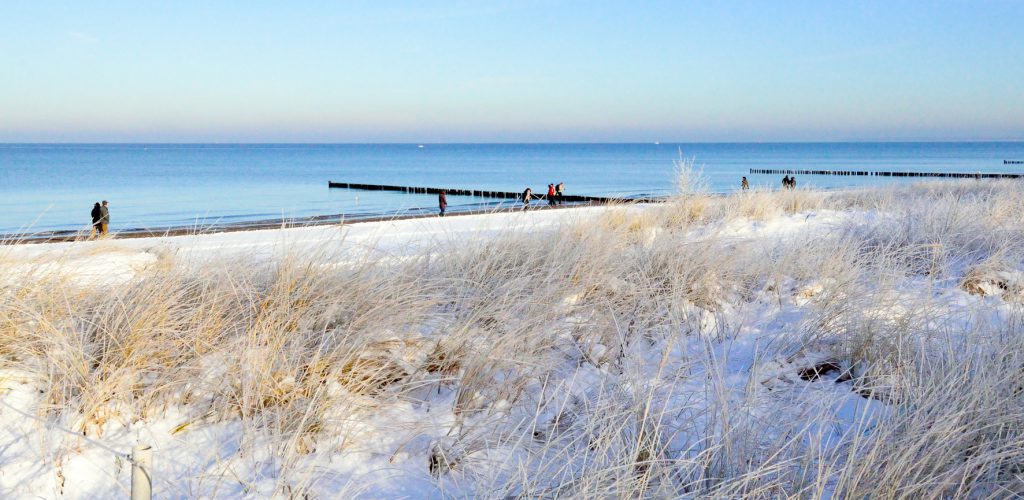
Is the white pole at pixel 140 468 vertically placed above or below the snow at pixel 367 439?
above

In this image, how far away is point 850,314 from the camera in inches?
161

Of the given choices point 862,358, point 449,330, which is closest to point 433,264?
point 449,330

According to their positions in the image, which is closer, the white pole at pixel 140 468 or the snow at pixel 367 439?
the white pole at pixel 140 468

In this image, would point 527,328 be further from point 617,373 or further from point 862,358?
point 862,358

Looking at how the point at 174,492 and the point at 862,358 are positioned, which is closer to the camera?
the point at 174,492

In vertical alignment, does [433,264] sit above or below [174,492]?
above

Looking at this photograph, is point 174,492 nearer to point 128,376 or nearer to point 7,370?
point 128,376

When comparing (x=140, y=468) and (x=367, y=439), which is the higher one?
(x=140, y=468)

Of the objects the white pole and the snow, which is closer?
the white pole

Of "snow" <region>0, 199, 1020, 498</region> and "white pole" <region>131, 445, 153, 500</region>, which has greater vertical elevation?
"white pole" <region>131, 445, 153, 500</region>

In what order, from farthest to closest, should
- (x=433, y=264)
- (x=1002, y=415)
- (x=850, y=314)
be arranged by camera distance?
1. (x=433, y=264)
2. (x=850, y=314)
3. (x=1002, y=415)

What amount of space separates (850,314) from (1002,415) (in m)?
1.41

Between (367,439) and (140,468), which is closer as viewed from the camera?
(140,468)

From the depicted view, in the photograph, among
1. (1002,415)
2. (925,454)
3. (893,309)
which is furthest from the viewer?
(893,309)
